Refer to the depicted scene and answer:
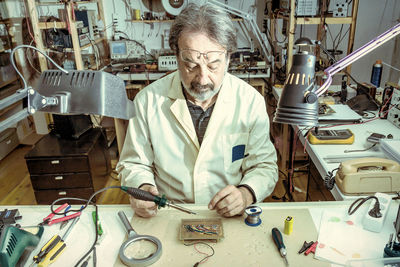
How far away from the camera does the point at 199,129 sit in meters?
1.45

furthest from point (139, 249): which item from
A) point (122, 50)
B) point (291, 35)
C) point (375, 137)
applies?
point (122, 50)

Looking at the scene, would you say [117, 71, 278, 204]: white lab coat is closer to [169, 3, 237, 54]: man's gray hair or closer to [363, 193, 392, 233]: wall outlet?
[169, 3, 237, 54]: man's gray hair

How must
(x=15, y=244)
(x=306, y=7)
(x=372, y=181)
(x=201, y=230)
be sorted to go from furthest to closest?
(x=306, y=7), (x=372, y=181), (x=201, y=230), (x=15, y=244)

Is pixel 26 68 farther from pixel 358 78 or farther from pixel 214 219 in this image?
pixel 358 78

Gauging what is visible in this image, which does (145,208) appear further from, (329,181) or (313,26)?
(313,26)

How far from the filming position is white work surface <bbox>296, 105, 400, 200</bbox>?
4.87 feet

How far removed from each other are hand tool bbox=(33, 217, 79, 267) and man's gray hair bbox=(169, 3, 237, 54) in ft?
2.67

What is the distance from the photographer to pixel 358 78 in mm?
3461

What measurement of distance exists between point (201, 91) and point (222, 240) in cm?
61

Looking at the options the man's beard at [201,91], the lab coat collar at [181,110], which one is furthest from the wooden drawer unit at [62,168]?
the man's beard at [201,91]

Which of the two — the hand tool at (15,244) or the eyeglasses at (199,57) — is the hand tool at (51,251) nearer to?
the hand tool at (15,244)

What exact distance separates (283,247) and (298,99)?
42 centimetres

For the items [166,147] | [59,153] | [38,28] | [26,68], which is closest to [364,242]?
[166,147]

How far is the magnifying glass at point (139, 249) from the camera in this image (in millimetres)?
894
